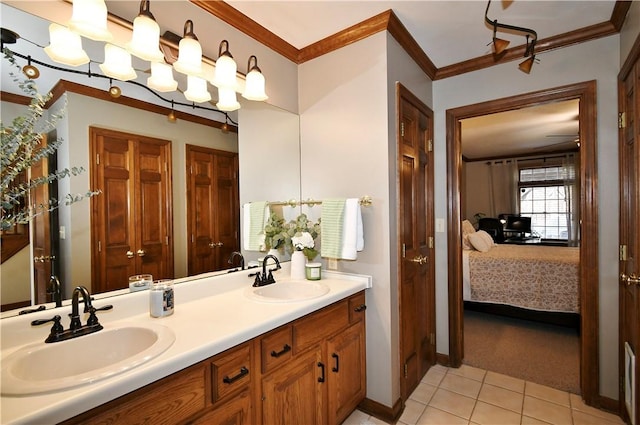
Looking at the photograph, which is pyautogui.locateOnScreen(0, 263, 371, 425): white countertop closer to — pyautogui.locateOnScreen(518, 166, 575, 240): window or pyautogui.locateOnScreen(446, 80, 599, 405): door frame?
pyautogui.locateOnScreen(446, 80, 599, 405): door frame

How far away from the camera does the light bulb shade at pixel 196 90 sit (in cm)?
162

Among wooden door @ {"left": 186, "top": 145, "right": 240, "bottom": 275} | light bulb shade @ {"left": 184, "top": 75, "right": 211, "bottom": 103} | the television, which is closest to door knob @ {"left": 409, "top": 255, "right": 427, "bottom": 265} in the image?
wooden door @ {"left": 186, "top": 145, "right": 240, "bottom": 275}

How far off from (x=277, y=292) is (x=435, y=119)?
1954 millimetres

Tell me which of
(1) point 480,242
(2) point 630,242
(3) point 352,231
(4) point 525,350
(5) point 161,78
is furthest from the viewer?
(1) point 480,242

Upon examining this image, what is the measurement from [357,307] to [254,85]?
147cm

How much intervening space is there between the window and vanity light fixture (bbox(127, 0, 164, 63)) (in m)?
7.58

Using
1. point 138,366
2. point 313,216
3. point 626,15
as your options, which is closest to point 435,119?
point 626,15

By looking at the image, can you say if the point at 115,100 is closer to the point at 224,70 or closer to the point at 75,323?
the point at 224,70

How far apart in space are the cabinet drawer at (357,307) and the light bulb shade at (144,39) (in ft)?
5.23

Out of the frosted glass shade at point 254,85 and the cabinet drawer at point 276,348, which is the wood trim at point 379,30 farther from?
the cabinet drawer at point 276,348

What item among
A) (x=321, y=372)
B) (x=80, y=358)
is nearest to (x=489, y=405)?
(x=321, y=372)

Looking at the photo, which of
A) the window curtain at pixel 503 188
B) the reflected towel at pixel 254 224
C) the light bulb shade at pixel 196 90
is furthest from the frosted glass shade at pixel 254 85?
the window curtain at pixel 503 188

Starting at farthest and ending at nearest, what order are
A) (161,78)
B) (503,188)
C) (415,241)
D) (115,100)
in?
(503,188) < (415,241) < (161,78) < (115,100)

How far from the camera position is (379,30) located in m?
1.85
